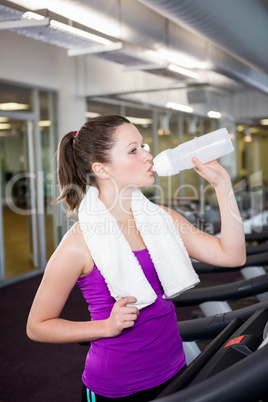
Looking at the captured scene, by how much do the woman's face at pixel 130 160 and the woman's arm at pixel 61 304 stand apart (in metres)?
0.24

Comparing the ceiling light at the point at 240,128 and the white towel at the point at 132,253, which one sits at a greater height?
the ceiling light at the point at 240,128

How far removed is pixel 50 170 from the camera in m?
6.62

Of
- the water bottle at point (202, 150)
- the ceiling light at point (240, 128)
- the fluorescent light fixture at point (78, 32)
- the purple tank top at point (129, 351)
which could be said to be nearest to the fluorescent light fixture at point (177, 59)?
the fluorescent light fixture at point (78, 32)

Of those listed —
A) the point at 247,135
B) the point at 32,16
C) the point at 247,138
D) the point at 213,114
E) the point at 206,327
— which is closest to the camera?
the point at 206,327

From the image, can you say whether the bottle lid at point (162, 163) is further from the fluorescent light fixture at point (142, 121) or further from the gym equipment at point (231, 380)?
the fluorescent light fixture at point (142, 121)

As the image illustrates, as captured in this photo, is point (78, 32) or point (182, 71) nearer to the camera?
point (78, 32)

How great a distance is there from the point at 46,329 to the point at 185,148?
2.24 ft

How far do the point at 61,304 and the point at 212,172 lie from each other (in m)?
0.57

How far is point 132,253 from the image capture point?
127 cm

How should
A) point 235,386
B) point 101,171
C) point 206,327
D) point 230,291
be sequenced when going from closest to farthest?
point 235,386, point 101,171, point 206,327, point 230,291

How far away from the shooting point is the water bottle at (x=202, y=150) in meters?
1.38

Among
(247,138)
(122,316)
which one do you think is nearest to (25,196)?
(122,316)

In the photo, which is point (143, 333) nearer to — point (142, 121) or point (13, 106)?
point (13, 106)

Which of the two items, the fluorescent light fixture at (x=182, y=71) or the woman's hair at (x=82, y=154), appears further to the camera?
the fluorescent light fixture at (x=182, y=71)
